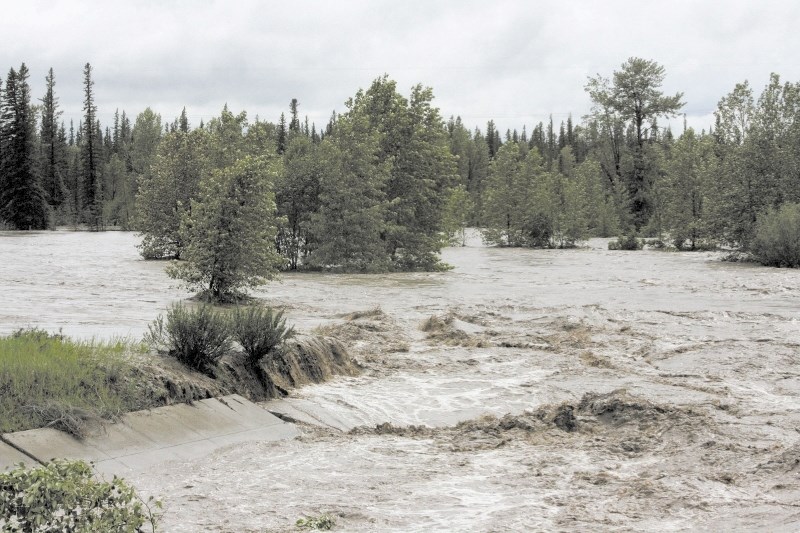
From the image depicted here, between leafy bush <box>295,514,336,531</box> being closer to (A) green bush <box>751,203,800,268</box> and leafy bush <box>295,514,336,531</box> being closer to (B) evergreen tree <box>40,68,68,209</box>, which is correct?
(A) green bush <box>751,203,800,268</box>

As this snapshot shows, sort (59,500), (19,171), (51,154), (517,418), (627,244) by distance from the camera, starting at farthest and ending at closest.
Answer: (51,154) → (19,171) → (627,244) → (517,418) → (59,500)

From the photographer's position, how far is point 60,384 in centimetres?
834

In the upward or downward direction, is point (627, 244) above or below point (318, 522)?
above

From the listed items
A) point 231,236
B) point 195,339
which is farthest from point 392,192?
point 195,339

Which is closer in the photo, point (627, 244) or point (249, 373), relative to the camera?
point (249, 373)

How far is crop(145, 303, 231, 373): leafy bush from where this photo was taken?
10305 mm

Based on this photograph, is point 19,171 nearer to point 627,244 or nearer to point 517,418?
point 627,244

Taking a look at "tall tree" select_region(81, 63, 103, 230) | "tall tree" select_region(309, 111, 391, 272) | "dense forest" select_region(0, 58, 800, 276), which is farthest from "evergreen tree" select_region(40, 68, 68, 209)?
"tall tree" select_region(309, 111, 391, 272)

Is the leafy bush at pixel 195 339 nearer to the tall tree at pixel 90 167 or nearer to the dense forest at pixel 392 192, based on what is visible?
the dense forest at pixel 392 192

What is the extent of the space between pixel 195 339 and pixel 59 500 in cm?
607

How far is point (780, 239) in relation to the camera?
33.8 meters

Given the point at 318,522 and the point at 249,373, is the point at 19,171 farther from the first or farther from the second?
the point at 318,522

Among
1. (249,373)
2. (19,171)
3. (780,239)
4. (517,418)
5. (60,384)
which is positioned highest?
(19,171)


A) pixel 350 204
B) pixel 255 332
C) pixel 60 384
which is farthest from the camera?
pixel 350 204
